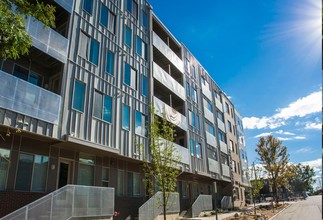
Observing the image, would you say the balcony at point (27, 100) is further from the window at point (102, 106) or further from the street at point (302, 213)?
the street at point (302, 213)

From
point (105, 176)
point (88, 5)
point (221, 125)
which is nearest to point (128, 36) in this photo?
point (88, 5)

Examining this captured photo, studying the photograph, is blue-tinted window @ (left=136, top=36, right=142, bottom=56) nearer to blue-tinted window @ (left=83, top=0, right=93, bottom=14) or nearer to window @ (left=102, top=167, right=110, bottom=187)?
blue-tinted window @ (left=83, top=0, right=93, bottom=14)

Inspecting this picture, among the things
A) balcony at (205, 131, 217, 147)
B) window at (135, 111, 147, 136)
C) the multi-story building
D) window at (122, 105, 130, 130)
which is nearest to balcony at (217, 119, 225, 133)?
balcony at (205, 131, 217, 147)

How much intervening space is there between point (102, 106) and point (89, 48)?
388 cm

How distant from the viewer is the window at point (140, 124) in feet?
65.8

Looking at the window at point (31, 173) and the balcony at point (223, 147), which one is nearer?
the window at point (31, 173)

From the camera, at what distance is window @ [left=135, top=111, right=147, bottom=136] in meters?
20.0

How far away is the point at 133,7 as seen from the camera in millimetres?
24047

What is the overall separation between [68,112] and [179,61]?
736 inches

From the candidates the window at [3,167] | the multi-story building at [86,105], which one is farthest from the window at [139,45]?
the window at [3,167]

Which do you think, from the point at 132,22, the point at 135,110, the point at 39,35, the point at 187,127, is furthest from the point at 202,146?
the point at 39,35

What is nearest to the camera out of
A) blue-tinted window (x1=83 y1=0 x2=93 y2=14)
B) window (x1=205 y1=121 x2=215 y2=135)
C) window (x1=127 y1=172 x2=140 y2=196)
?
blue-tinted window (x1=83 y1=0 x2=93 y2=14)

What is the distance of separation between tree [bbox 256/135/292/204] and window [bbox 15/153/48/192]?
37838 millimetres

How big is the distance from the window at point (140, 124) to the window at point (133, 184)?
10.1 feet
